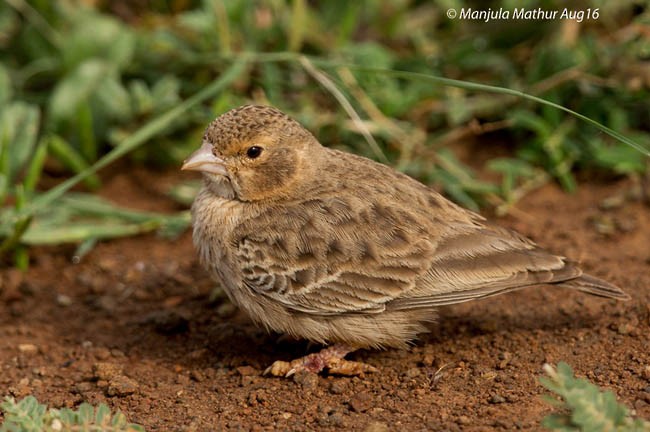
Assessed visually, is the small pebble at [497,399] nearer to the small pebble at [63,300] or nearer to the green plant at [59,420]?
the green plant at [59,420]

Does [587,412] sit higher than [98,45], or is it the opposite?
[98,45]

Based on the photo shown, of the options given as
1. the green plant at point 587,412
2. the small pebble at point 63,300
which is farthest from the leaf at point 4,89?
the green plant at point 587,412

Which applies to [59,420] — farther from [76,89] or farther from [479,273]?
[76,89]

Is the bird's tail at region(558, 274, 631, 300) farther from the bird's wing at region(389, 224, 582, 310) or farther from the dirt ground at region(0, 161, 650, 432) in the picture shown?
the dirt ground at region(0, 161, 650, 432)

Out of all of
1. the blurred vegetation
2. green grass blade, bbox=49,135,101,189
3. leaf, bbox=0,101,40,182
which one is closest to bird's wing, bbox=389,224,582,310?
the blurred vegetation

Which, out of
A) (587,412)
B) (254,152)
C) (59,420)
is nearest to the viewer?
(587,412)

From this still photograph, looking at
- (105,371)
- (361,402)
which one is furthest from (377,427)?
(105,371)

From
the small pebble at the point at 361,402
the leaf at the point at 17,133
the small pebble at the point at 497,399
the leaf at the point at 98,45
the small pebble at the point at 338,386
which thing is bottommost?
the small pebble at the point at 338,386

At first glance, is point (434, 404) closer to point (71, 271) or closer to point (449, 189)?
point (449, 189)
